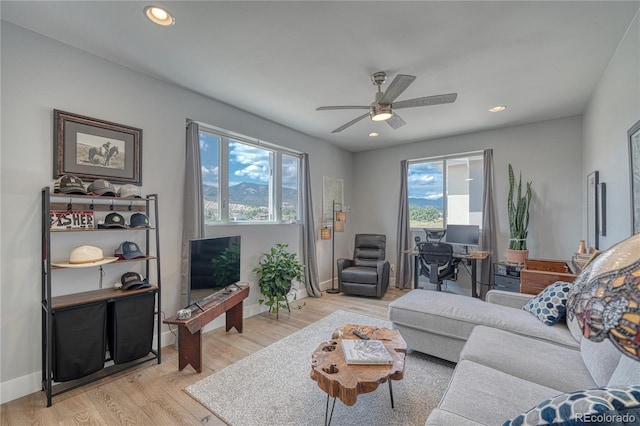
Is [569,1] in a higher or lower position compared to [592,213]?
higher

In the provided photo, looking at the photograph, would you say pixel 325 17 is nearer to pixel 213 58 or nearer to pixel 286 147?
pixel 213 58

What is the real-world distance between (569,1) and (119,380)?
4154mm

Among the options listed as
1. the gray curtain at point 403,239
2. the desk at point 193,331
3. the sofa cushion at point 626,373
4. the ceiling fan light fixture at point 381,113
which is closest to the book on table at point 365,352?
the sofa cushion at point 626,373

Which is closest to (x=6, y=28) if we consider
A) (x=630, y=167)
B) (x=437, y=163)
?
(x=630, y=167)

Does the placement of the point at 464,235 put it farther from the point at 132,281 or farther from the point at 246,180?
the point at 132,281

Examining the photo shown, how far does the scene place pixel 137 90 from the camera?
261 cm

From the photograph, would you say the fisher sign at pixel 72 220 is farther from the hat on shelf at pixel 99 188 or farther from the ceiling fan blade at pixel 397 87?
the ceiling fan blade at pixel 397 87

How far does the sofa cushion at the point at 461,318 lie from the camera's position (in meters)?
1.96

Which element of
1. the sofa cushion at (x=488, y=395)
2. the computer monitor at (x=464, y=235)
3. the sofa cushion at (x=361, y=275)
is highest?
the computer monitor at (x=464, y=235)

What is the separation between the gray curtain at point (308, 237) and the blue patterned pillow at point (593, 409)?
12.3ft

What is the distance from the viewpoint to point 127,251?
7.70ft

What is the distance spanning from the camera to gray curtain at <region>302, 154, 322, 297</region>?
4.45 m

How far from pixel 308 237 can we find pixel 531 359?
10.5 feet

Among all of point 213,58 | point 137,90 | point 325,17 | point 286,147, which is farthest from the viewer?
point 286,147
